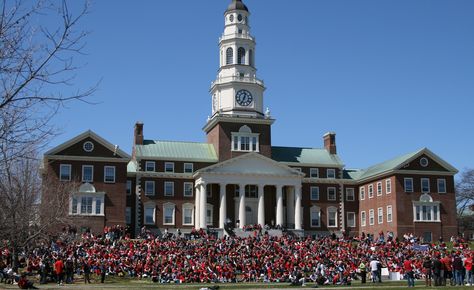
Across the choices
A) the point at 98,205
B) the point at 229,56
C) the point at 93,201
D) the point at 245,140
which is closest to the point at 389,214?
the point at 245,140

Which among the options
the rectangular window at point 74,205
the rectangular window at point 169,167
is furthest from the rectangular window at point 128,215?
the rectangular window at point 74,205

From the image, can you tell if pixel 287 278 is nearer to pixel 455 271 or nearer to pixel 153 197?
pixel 455 271

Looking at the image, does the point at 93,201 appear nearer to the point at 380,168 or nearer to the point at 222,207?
the point at 222,207

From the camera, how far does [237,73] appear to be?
77000 millimetres

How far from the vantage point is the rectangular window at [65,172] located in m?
66.3

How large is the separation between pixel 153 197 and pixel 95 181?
740 cm

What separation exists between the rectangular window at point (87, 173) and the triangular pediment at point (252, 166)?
1093 cm

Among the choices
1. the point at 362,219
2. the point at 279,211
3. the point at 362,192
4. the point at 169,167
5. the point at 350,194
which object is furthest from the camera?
the point at 350,194

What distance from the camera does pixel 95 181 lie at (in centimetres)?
6706

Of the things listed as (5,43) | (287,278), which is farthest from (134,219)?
(5,43)

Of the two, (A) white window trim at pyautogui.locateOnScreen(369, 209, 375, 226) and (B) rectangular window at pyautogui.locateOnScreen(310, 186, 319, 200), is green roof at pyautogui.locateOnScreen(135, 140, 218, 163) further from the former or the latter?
(A) white window trim at pyautogui.locateOnScreen(369, 209, 375, 226)

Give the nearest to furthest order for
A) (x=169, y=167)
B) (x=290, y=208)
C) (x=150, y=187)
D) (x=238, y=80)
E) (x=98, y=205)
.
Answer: (x=98, y=205)
(x=150, y=187)
(x=169, y=167)
(x=290, y=208)
(x=238, y=80)

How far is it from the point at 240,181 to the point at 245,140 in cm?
576

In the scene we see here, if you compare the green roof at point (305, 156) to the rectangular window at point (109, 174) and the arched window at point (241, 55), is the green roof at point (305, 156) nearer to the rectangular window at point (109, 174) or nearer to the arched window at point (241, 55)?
the arched window at point (241, 55)
